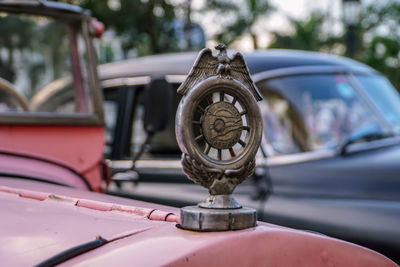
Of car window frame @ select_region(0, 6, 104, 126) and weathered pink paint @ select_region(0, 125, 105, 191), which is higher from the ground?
car window frame @ select_region(0, 6, 104, 126)

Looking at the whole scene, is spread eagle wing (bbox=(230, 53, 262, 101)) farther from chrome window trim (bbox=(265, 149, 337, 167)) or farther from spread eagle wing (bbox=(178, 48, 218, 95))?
chrome window trim (bbox=(265, 149, 337, 167))

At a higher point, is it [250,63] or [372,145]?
[250,63]

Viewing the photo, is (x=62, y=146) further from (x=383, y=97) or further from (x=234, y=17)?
(x=234, y=17)

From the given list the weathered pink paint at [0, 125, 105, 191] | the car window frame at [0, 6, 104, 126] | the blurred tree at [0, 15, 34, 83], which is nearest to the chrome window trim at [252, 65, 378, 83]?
the car window frame at [0, 6, 104, 126]

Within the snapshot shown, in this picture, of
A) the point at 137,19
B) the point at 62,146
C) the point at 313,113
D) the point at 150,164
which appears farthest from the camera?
the point at 137,19

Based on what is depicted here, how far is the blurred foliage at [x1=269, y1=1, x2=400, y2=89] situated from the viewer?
2622 cm

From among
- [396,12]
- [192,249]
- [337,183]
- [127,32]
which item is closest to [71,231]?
[192,249]

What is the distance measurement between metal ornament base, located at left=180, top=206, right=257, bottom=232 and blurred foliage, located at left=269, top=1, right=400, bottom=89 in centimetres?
2230

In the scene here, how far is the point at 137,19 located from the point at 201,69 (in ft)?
43.8

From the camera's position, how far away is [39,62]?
269 centimetres

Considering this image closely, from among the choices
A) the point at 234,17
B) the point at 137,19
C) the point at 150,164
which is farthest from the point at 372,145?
the point at 234,17

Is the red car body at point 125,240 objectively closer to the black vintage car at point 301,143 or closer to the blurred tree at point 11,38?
the blurred tree at point 11,38

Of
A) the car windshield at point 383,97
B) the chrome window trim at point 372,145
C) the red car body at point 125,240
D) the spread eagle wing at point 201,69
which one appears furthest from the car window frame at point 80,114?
the car windshield at point 383,97

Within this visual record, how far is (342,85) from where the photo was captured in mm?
3771
